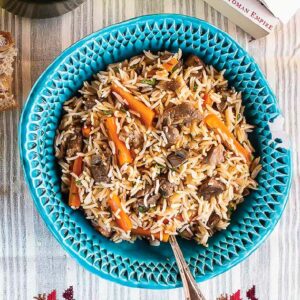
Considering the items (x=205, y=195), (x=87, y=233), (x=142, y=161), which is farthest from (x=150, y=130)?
(x=87, y=233)

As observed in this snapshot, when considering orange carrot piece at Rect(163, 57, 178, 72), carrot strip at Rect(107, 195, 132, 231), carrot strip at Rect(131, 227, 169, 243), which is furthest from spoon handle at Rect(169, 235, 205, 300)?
orange carrot piece at Rect(163, 57, 178, 72)

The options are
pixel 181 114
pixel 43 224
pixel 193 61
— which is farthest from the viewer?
pixel 43 224

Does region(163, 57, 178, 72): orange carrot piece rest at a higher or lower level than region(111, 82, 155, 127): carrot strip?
higher

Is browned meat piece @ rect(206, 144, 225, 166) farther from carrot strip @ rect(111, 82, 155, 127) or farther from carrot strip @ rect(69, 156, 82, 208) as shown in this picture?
carrot strip @ rect(69, 156, 82, 208)

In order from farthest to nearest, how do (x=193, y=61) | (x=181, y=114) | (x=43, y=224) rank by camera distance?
1. (x=43, y=224)
2. (x=193, y=61)
3. (x=181, y=114)

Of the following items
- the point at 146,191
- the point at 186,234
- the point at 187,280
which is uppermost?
the point at 146,191

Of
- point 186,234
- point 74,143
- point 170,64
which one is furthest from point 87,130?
point 186,234

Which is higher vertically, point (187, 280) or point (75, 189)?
point (75, 189)

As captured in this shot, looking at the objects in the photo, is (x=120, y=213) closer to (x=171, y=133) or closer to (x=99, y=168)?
(x=99, y=168)
